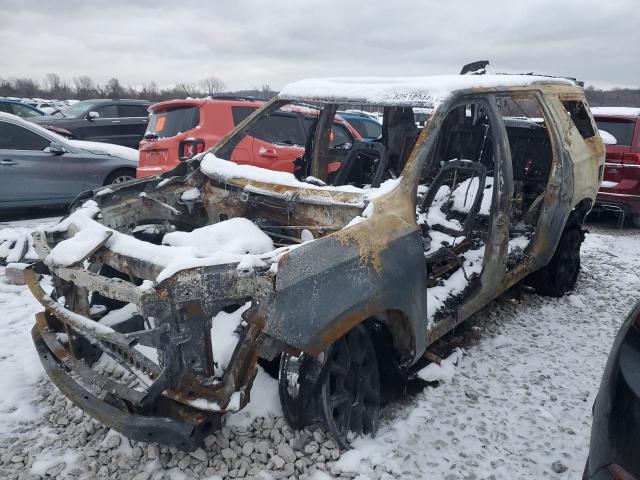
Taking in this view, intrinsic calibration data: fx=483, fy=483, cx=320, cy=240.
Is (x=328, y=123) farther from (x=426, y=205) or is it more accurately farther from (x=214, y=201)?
(x=214, y=201)

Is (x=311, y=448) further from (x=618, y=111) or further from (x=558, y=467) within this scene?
(x=618, y=111)

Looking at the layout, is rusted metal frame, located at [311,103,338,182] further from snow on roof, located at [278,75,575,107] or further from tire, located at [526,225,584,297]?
tire, located at [526,225,584,297]

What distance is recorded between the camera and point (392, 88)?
10.6 feet

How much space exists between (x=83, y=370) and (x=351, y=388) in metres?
1.33

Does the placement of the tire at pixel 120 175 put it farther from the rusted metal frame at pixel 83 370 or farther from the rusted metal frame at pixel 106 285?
the rusted metal frame at pixel 106 285

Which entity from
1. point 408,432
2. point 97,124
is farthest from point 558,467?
point 97,124

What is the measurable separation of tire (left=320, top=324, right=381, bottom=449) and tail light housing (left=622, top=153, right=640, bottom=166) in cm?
608

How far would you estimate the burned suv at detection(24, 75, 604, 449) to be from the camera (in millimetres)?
2021

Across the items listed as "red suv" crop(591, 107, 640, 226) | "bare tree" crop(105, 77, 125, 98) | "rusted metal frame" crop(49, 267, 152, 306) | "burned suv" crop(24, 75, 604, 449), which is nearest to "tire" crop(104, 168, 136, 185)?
"burned suv" crop(24, 75, 604, 449)

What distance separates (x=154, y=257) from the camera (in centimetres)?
221

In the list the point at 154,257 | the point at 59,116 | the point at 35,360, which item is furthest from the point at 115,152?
the point at 154,257

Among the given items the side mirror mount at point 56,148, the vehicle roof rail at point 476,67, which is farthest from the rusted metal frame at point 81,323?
the side mirror mount at point 56,148

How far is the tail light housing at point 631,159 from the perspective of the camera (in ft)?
22.2

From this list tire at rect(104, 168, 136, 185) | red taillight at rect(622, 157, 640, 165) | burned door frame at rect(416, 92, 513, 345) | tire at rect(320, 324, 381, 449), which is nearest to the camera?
tire at rect(320, 324, 381, 449)
